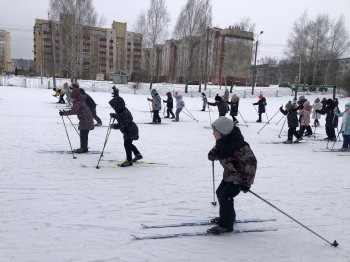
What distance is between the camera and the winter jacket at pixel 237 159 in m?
3.46

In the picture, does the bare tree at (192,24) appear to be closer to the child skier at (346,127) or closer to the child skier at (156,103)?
the child skier at (156,103)

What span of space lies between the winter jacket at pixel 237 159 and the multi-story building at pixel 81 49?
32598mm

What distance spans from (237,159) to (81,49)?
35591 millimetres

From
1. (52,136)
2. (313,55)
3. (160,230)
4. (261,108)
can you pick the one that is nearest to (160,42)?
(313,55)

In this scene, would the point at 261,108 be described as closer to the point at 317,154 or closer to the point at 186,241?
the point at 317,154

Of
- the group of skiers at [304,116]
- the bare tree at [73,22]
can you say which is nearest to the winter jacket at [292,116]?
the group of skiers at [304,116]

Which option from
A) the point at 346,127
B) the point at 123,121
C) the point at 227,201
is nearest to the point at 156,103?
the point at 123,121

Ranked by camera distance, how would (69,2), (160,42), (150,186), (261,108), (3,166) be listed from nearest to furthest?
(150,186), (3,166), (261,108), (69,2), (160,42)

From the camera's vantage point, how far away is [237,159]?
351cm

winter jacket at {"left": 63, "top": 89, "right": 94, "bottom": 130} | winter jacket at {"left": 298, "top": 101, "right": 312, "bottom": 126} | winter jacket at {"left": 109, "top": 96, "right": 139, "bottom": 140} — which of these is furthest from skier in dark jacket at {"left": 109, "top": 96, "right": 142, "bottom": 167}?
winter jacket at {"left": 298, "top": 101, "right": 312, "bottom": 126}

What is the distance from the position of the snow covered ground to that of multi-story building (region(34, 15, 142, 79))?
29.0m

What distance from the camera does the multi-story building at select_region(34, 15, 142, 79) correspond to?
115ft

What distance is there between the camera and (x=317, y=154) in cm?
923

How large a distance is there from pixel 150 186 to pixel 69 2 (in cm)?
3444
